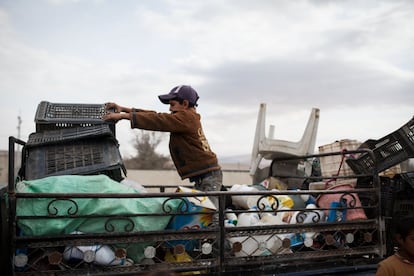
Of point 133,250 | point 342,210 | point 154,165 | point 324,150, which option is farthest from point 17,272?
point 154,165

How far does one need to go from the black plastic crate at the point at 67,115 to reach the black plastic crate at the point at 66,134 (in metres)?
0.05

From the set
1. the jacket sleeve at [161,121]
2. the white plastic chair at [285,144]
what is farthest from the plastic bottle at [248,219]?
the white plastic chair at [285,144]

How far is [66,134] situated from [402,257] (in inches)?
100

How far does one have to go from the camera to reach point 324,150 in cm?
548

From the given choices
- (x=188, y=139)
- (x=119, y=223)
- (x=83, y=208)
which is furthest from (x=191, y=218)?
(x=188, y=139)

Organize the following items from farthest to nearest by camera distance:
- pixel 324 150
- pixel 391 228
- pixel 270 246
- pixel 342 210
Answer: pixel 324 150
pixel 391 228
pixel 342 210
pixel 270 246

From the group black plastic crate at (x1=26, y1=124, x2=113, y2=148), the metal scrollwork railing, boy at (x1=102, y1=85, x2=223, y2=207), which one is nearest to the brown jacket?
boy at (x1=102, y1=85, x2=223, y2=207)

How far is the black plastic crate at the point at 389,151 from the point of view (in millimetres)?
3865

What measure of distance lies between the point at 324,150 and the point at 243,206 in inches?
78.6

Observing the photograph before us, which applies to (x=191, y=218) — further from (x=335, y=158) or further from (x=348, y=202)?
(x=335, y=158)

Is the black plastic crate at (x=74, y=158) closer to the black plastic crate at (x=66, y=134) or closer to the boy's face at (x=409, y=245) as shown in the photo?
the black plastic crate at (x=66, y=134)

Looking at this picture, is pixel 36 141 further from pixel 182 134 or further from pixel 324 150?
pixel 324 150

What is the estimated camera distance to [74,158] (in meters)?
3.36

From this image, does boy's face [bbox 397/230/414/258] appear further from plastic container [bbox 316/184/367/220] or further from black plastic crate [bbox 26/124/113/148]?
black plastic crate [bbox 26/124/113/148]
